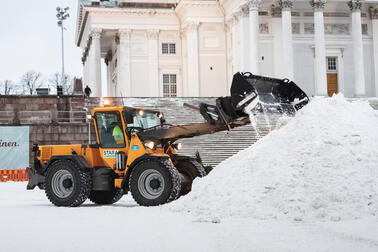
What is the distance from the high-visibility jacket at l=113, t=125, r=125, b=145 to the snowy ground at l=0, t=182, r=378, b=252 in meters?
2.83

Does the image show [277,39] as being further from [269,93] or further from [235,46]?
[269,93]

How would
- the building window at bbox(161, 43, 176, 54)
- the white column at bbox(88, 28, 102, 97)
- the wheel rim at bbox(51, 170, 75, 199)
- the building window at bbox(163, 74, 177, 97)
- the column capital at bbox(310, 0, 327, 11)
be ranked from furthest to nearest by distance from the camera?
the building window at bbox(163, 74, 177, 97) < the building window at bbox(161, 43, 176, 54) < the white column at bbox(88, 28, 102, 97) < the column capital at bbox(310, 0, 327, 11) < the wheel rim at bbox(51, 170, 75, 199)

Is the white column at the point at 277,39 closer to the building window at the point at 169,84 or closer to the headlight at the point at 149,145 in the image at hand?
→ the building window at the point at 169,84

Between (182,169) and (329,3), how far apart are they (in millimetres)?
33331

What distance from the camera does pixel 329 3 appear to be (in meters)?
44.9

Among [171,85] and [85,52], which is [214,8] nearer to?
[171,85]

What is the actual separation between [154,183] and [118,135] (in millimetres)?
1921

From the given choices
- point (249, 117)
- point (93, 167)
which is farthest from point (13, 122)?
point (249, 117)

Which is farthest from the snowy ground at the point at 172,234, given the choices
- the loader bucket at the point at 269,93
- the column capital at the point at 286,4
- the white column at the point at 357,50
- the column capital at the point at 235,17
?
the column capital at the point at 235,17

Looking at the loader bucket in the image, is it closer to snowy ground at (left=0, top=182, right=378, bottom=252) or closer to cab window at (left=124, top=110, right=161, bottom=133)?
cab window at (left=124, top=110, right=161, bottom=133)

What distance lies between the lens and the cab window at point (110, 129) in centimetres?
1495

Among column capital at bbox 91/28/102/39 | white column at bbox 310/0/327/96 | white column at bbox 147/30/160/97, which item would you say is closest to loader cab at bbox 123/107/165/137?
white column at bbox 310/0/327/96

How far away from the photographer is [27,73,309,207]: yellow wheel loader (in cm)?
1371

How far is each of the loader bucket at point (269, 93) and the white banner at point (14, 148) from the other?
19.4m
